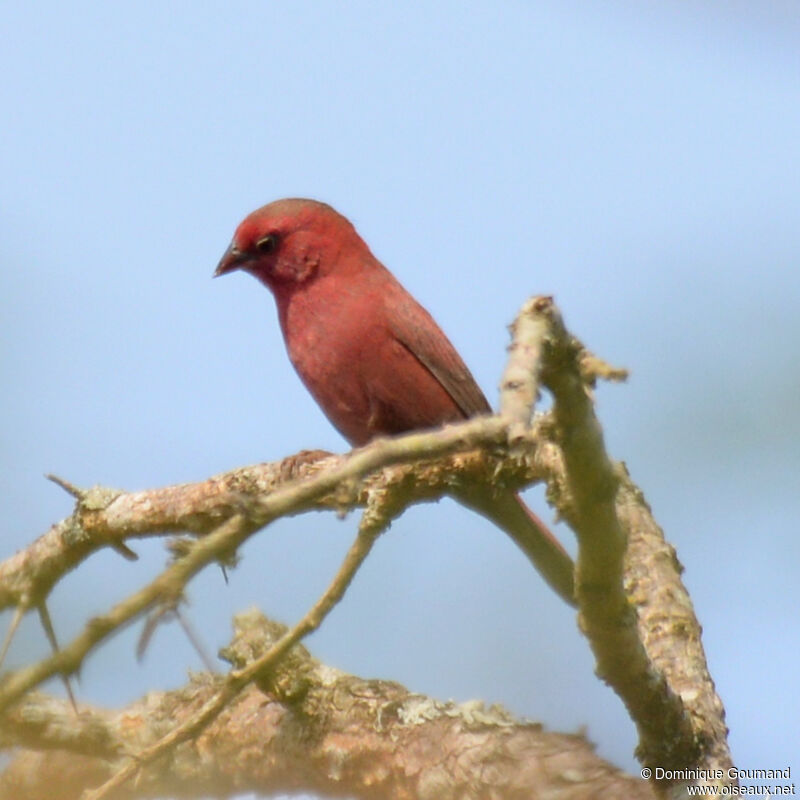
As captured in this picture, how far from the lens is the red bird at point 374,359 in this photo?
6.38 metres

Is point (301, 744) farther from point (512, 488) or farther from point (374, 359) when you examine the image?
point (374, 359)

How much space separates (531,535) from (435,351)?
114 centimetres

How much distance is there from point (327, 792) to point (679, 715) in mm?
2017

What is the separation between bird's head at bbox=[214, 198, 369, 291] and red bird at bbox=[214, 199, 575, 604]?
0.01m

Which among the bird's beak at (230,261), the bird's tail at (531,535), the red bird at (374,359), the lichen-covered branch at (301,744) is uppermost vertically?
the bird's beak at (230,261)

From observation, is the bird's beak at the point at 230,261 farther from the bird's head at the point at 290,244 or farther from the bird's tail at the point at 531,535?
the bird's tail at the point at 531,535

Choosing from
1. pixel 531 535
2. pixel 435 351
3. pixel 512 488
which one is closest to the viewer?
pixel 512 488

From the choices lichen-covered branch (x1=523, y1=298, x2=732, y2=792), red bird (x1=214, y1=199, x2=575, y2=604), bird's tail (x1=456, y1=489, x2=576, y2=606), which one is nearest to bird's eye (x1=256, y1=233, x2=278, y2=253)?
red bird (x1=214, y1=199, x2=575, y2=604)

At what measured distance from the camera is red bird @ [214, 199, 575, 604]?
6.38m

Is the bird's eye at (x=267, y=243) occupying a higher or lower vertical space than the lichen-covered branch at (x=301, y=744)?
higher

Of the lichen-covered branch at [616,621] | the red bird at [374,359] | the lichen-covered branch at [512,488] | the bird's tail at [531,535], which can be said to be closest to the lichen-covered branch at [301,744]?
the lichen-covered branch at [512,488]

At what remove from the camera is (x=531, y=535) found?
5969 mm

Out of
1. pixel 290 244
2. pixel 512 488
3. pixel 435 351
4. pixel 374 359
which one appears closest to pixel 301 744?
pixel 512 488

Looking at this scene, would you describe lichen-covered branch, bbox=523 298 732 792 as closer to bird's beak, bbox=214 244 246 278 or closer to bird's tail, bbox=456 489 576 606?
bird's tail, bbox=456 489 576 606
